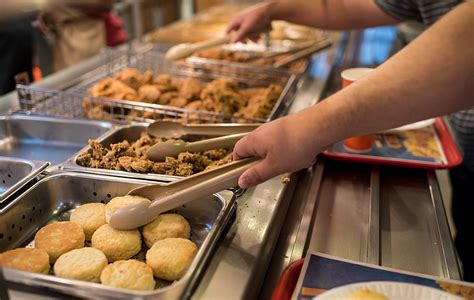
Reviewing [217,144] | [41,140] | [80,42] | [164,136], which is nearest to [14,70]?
[80,42]

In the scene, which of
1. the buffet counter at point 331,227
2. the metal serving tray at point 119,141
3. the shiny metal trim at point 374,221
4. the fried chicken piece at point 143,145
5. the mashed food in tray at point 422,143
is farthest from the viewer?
the mashed food in tray at point 422,143

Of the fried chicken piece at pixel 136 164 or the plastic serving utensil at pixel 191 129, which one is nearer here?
the fried chicken piece at pixel 136 164

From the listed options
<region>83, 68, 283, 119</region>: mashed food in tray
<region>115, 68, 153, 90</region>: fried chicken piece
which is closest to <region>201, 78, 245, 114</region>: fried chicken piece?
<region>83, 68, 283, 119</region>: mashed food in tray

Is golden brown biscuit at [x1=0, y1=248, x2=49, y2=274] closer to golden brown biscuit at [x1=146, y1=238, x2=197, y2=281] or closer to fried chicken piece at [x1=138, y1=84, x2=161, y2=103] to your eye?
golden brown biscuit at [x1=146, y1=238, x2=197, y2=281]

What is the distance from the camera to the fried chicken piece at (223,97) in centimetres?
153

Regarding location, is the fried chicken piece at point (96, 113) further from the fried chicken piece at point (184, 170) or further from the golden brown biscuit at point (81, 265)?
the golden brown biscuit at point (81, 265)

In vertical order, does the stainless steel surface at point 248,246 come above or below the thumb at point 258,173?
below

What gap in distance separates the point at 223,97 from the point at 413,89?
82 cm

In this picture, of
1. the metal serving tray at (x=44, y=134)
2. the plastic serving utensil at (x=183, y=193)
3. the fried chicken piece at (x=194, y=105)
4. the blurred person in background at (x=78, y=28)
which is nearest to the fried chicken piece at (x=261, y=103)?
the fried chicken piece at (x=194, y=105)

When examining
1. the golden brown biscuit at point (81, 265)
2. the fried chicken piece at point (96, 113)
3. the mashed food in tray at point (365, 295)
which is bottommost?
the mashed food in tray at point (365, 295)

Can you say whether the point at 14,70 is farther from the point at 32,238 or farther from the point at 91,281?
the point at 91,281

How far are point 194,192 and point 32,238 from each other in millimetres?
394

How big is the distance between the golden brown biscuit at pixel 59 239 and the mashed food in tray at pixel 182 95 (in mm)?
605

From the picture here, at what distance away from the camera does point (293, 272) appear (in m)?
0.89
